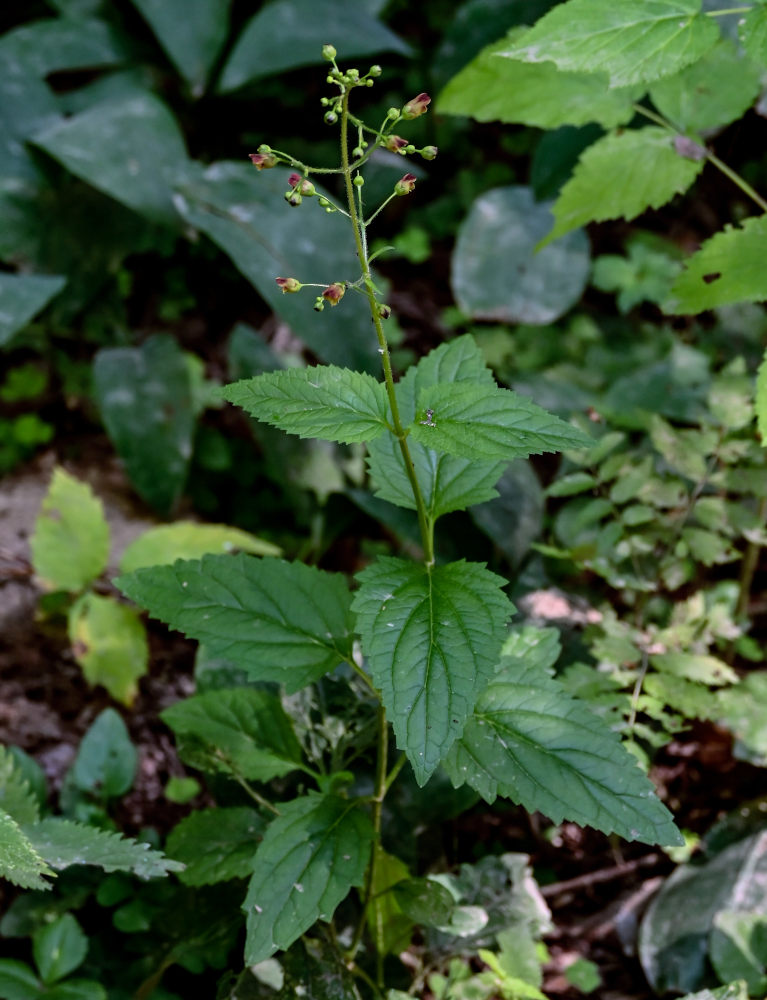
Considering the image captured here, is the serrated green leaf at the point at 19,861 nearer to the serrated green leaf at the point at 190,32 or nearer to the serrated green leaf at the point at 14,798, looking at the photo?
the serrated green leaf at the point at 14,798

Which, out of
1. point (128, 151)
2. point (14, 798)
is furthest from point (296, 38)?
point (14, 798)

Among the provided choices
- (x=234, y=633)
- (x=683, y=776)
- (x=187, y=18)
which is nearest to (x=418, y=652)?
(x=234, y=633)

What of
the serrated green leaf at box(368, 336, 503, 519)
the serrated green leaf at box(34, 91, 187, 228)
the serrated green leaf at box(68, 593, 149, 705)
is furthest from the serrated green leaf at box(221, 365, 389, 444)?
the serrated green leaf at box(34, 91, 187, 228)

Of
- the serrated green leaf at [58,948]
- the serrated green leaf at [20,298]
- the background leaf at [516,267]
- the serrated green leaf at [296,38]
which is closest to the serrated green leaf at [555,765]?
the serrated green leaf at [58,948]

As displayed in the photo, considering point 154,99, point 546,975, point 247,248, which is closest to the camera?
point 546,975

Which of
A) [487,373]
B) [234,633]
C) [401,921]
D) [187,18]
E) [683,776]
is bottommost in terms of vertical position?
[683,776]

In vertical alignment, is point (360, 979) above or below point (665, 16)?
below

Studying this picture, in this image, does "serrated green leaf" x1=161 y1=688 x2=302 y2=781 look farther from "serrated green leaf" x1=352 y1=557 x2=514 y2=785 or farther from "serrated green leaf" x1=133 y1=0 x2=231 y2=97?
"serrated green leaf" x1=133 y1=0 x2=231 y2=97

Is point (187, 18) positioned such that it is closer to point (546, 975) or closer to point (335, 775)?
point (335, 775)
